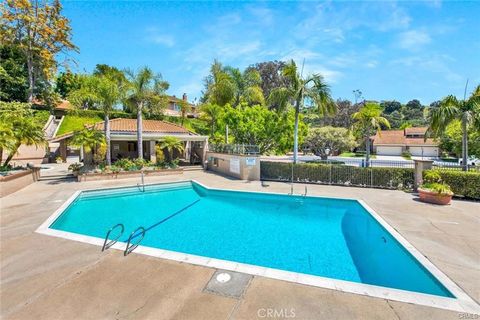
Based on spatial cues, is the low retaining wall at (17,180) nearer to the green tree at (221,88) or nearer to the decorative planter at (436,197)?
the green tree at (221,88)

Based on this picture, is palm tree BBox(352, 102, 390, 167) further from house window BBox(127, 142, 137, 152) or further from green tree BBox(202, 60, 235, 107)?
house window BBox(127, 142, 137, 152)

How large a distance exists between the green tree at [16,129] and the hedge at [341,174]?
1674 cm

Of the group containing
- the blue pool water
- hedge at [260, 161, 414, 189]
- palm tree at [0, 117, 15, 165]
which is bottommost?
Result: the blue pool water

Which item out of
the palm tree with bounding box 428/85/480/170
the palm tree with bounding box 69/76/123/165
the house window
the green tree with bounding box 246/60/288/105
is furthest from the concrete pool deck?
the green tree with bounding box 246/60/288/105

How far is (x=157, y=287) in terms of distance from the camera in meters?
4.73

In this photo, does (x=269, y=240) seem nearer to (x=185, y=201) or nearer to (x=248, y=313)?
(x=248, y=313)

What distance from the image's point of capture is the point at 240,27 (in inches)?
539

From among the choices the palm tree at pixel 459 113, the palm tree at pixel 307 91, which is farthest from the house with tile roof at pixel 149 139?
the palm tree at pixel 459 113

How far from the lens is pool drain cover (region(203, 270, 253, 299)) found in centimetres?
455

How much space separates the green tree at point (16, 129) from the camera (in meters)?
14.1

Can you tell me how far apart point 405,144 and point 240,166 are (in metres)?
45.9

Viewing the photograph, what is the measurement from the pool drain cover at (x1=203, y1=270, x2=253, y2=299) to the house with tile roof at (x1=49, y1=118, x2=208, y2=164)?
1953cm

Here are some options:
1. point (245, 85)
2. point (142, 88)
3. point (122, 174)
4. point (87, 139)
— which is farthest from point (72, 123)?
point (245, 85)

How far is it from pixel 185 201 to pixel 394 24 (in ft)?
49.6
